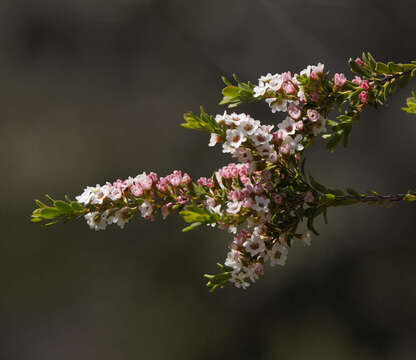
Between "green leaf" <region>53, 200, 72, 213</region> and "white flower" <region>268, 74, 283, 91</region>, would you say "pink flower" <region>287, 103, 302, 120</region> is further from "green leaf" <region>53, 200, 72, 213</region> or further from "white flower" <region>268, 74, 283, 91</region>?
"green leaf" <region>53, 200, 72, 213</region>

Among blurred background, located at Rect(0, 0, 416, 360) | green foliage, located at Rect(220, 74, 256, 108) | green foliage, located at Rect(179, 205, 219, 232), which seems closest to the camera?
green foliage, located at Rect(179, 205, 219, 232)

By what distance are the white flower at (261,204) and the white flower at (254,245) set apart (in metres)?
0.04

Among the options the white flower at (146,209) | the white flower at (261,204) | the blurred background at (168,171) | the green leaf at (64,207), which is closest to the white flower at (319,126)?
the white flower at (261,204)

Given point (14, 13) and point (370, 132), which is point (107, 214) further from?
point (14, 13)

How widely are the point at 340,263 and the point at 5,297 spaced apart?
2182 millimetres

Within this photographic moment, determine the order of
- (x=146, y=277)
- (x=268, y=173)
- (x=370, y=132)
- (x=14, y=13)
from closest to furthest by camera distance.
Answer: (x=268, y=173)
(x=370, y=132)
(x=146, y=277)
(x=14, y=13)

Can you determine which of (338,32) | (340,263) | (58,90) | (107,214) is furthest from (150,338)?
(107,214)

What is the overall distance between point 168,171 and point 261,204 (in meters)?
2.77

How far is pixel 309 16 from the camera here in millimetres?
3158

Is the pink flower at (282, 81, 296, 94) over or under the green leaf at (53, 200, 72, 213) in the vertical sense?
over

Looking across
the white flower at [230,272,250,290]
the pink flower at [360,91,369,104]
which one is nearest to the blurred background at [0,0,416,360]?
the pink flower at [360,91,369,104]

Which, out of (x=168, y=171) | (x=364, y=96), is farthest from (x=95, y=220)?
(x=168, y=171)

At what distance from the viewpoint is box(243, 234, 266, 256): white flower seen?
0.57 metres

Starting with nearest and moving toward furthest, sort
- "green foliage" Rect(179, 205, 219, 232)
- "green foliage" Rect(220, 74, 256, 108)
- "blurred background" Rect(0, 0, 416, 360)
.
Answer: "green foliage" Rect(179, 205, 219, 232), "green foliage" Rect(220, 74, 256, 108), "blurred background" Rect(0, 0, 416, 360)
